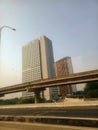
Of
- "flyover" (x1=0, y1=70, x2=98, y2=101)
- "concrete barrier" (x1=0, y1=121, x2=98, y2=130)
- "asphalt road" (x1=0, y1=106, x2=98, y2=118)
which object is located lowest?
"asphalt road" (x1=0, y1=106, x2=98, y2=118)

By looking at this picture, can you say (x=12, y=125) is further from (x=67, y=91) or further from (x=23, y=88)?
(x=67, y=91)

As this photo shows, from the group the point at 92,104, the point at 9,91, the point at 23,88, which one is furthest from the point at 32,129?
the point at 9,91

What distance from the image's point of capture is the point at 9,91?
7906 centimetres

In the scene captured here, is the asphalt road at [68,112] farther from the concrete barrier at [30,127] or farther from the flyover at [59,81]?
the flyover at [59,81]

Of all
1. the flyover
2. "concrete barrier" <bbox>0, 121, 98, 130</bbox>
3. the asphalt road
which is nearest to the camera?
"concrete barrier" <bbox>0, 121, 98, 130</bbox>

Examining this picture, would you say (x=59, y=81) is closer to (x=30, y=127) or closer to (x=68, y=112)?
(x=68, y=112)

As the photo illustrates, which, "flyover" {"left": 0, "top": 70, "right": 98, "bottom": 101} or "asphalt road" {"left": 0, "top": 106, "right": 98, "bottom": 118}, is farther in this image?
"flyover" {"left": 0, "top": 70, "right": 98, "bottom": 101}

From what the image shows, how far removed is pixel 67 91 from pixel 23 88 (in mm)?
101024

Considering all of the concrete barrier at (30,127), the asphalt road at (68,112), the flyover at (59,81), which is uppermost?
the flyover at (59,81)

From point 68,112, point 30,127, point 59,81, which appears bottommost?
point 68,112

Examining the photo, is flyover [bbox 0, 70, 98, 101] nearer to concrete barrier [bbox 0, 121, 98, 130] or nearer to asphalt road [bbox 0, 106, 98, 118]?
asphalt road [bbox 0, 106, 98, 118]

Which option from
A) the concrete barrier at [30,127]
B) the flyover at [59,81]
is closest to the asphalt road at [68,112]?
the concrete barrier at [30,127]

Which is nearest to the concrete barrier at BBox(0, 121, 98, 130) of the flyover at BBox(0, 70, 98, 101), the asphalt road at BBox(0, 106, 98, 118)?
the asphalt road at BBox(0, 106, 98, 118)

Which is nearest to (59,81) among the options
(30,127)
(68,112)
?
(68,112)
